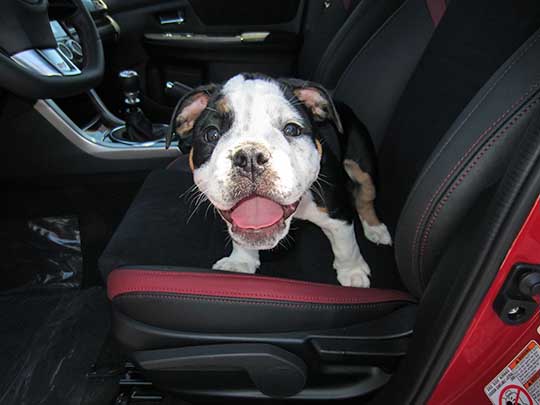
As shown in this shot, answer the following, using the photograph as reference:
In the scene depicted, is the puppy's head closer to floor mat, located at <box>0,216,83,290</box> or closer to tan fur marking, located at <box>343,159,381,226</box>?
tan fur marking, located at <box>343,159,381,226</box>

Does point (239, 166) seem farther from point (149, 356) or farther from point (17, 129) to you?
point (17, 129)

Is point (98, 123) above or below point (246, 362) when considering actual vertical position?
below

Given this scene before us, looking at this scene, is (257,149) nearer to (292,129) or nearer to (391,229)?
(292,129)

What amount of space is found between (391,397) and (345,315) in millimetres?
200

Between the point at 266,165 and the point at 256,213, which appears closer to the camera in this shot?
the point at 266,165

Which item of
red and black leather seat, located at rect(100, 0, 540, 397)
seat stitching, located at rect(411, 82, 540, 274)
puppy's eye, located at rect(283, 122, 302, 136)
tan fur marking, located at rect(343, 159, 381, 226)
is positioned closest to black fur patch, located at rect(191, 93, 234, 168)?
puppy's eye, located at rect(283, 122, 302, 136)

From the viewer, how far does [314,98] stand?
147 cm

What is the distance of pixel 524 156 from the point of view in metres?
0.75

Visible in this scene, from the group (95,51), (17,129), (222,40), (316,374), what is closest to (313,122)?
(316,374)

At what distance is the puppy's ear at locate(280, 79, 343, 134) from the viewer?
1.38 meters

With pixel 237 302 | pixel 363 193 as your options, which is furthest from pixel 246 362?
pixel 363 193

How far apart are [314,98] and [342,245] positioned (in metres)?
0.43

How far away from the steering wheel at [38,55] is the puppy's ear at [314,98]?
725 mm

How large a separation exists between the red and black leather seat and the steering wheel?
485mm
